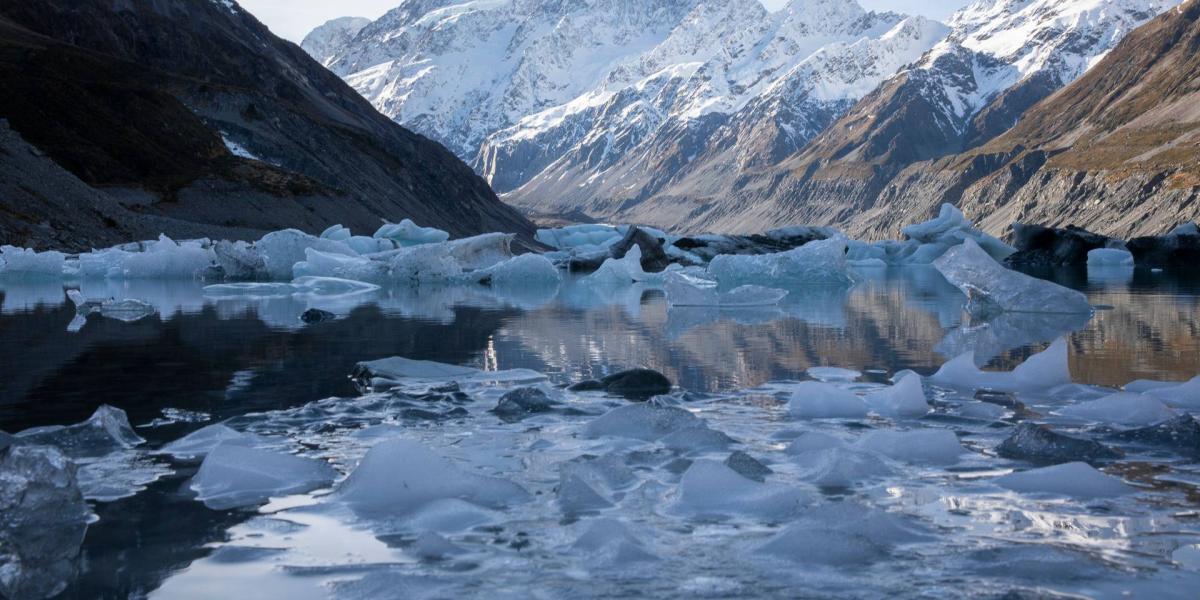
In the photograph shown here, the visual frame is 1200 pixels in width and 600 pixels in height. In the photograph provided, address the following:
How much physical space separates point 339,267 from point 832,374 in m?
20.9

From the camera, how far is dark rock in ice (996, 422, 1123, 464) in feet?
17.9

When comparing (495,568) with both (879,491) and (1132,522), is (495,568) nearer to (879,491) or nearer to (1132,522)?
(879,491)

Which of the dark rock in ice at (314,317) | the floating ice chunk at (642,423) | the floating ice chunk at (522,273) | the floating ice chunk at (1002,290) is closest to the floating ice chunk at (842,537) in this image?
the floating ice chunk at (642,423)

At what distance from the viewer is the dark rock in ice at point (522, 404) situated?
697 cm

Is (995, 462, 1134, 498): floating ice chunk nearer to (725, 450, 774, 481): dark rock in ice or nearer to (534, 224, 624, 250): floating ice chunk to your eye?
(725, 450, 774, 481): dark rock in ice

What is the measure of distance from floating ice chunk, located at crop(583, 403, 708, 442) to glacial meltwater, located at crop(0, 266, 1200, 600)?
0.02 m

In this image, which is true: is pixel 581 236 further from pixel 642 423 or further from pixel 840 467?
pixel 840 467

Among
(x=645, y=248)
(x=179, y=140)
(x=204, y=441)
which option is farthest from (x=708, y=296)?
(x=179, y=140)

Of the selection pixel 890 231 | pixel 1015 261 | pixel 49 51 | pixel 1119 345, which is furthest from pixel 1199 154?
pixel 1119 345

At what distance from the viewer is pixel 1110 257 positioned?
4800 centimetres

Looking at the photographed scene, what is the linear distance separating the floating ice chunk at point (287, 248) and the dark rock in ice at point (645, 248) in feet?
38.8

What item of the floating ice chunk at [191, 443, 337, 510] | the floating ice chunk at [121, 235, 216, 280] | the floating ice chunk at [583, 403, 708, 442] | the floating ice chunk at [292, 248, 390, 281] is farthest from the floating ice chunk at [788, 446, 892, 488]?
the floating ice chunk at [121, 235, 216, 280]

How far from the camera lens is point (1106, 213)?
319ft

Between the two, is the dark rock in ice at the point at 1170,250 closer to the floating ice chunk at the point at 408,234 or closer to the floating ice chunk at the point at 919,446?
the floating ice chunk at the point at 408,234
